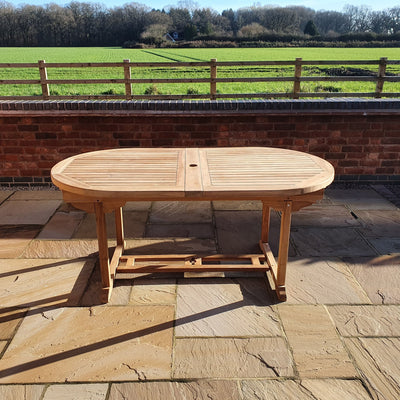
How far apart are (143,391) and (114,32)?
162 ft

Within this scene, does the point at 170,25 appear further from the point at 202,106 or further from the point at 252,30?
the point at 202,106

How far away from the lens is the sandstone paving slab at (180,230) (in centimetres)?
328

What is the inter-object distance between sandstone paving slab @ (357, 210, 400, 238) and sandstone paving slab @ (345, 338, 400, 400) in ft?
4.52

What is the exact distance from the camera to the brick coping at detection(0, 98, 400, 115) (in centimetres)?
407

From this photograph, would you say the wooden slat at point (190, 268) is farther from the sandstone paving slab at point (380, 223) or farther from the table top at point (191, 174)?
the sandstone paving slab at point (380, 223)

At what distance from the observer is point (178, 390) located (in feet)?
5.78

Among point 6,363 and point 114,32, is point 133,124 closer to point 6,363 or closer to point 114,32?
point 6,363

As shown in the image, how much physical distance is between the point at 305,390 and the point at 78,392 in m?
1.02

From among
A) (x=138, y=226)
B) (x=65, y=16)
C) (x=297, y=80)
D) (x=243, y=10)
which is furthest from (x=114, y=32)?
(x=138, y=226)

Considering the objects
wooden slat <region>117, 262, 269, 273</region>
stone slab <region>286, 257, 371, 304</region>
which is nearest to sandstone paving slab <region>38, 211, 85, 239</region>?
wooden slat <region>117, 262, 269, 273</region>

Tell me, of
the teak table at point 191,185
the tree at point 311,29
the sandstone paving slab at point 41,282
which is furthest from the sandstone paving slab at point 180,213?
the tree at point 311,29

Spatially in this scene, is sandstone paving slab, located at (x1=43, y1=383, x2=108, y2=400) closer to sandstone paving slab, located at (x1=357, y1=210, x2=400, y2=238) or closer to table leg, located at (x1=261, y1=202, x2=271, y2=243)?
table leg, located at (x1=261, y1=202, x2=271, y2=243)

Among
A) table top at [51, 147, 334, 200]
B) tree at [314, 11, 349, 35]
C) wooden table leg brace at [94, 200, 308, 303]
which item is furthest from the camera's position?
tree at [314, 11, 349, 35]

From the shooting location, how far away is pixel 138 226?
11.3ft
